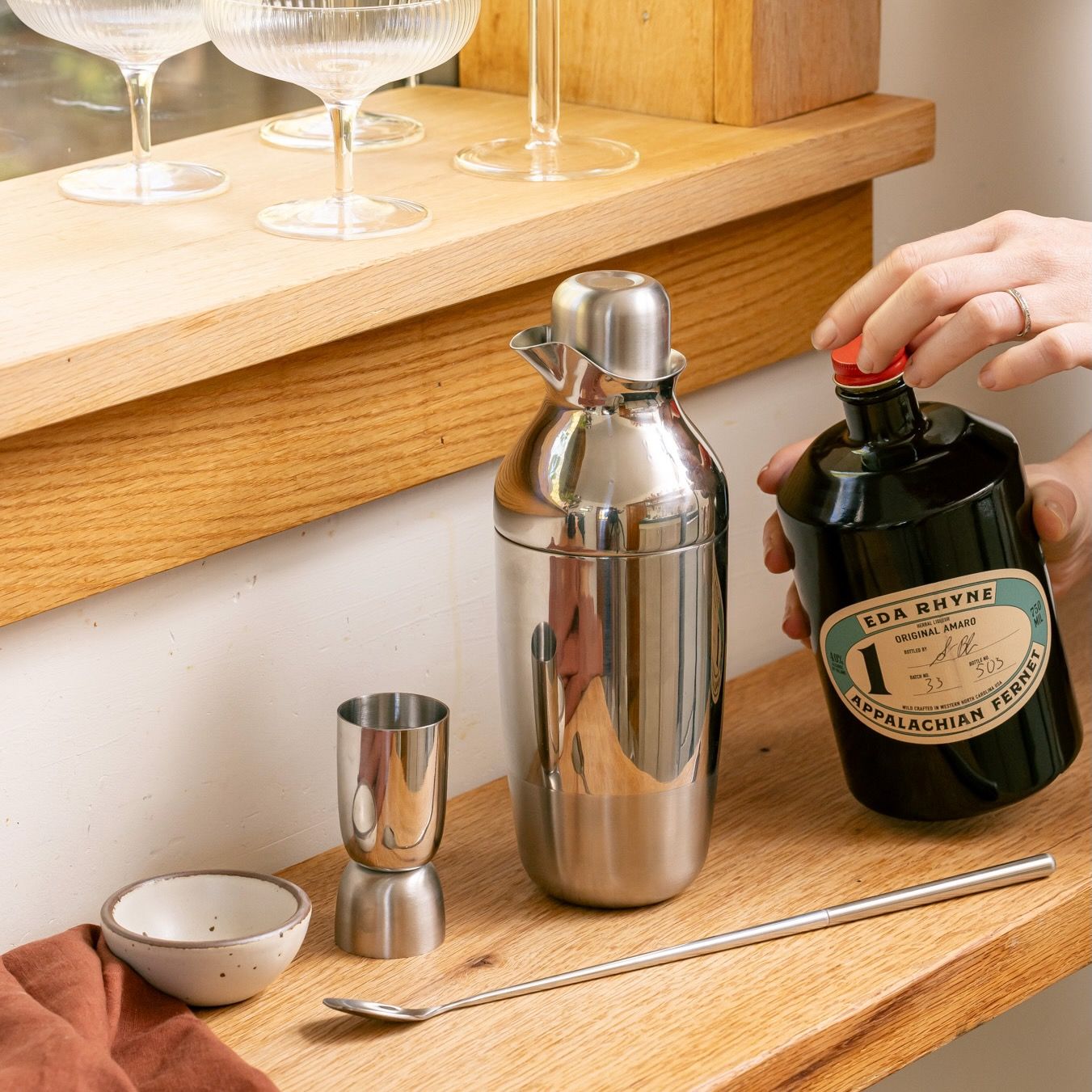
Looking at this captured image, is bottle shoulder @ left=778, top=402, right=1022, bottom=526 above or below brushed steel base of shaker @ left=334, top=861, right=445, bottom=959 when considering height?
above

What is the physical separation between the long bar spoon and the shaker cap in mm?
270

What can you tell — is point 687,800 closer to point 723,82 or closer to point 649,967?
point 649,967

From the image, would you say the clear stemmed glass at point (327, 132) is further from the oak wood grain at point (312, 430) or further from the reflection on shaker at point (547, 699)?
the reflection on shaker at point (547, 699)

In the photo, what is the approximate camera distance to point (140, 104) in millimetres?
877

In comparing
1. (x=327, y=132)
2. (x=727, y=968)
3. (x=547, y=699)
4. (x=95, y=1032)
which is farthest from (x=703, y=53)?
(x=95, y=1032)

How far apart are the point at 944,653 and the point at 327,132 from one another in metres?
0.50

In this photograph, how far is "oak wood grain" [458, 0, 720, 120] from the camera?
1.02 metres

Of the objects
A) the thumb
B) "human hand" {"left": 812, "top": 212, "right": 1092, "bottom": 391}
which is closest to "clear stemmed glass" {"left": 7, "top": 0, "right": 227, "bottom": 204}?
"human hand" {"left": 812, "top": 212, "right": 1092, "bottom": 391}

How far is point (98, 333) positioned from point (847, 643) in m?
0.39

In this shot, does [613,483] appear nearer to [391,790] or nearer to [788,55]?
[391,790]

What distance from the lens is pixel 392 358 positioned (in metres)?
0.85

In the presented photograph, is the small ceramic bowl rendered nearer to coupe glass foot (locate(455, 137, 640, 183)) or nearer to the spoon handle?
the spoon handle

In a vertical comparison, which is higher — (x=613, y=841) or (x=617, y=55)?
(x=617, y=55)

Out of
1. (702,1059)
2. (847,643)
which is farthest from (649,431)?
(702,1059)
